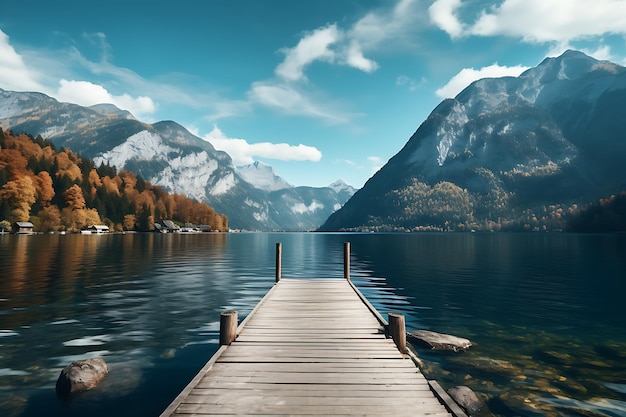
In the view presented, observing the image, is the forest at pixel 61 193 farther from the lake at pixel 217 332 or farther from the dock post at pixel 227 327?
the dock post at pixel 227 327

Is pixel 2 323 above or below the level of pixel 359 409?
below

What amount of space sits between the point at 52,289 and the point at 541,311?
35001mm

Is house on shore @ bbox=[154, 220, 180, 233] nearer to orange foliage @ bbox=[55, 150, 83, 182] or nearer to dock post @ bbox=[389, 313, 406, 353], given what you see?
orange foliage @ bbox=[55, 150, 83, 182]

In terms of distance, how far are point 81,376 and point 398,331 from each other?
10217 millimetres

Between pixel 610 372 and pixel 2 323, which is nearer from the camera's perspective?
pixel 610 372

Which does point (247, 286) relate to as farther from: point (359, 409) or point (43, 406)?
point (359, 409)

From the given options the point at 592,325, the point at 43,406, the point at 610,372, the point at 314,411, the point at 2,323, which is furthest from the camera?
the point at 592,325

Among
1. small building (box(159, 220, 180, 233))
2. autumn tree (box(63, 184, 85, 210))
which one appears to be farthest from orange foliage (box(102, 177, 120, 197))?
small building (box(159, 220, 180, 233))

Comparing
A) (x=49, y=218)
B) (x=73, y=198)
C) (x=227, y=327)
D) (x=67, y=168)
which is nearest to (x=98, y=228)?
(x=73, y=198)

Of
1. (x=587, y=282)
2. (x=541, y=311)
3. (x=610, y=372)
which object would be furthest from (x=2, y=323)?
(x=587, y=282)

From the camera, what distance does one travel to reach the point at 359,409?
6883 mm

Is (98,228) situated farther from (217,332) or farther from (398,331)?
(398,331)

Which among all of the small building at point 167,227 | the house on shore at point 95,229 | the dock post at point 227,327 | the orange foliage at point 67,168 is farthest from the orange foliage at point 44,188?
the dock post at point 227,327

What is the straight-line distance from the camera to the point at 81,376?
1095cm
